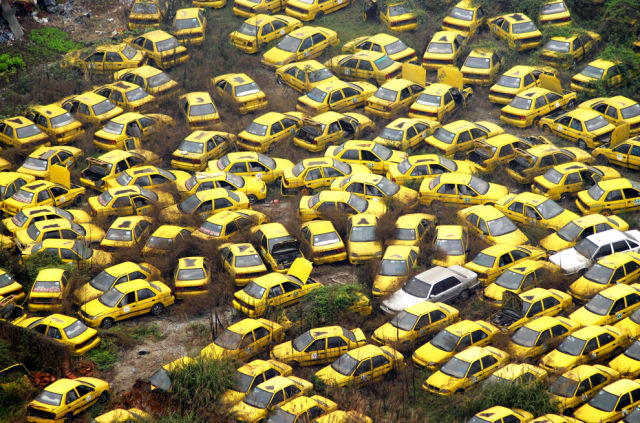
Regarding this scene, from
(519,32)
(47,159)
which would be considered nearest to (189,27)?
(47,159)

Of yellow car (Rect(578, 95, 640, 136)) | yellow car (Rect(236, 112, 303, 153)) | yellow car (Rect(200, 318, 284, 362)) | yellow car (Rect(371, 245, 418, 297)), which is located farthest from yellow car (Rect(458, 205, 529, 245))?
yellow car (Rect(236, 112, 303, 153))

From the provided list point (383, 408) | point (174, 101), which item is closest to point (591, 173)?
point (383, 408)

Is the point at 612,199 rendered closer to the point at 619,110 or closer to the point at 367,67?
the point at 619,110

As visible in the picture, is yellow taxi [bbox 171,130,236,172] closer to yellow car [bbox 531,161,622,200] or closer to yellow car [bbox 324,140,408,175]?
yellow car [bbox 324,140,408,175]

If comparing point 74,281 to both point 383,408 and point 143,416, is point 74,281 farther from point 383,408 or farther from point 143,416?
point 383,408

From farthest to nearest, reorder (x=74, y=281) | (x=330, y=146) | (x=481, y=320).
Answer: (x=330, y=146), (x=74, y=281), (x=481, y=320)
